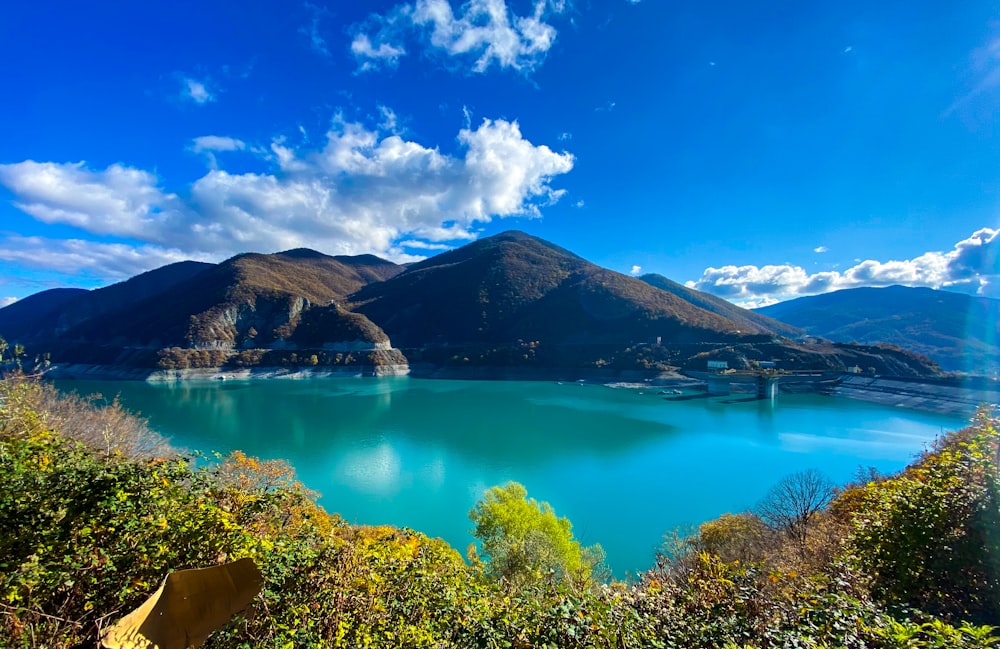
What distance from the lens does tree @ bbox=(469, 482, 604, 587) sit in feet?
34.3

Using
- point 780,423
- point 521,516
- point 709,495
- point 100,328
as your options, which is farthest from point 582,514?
point 100,328

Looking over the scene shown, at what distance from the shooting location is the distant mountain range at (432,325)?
65.6 metres

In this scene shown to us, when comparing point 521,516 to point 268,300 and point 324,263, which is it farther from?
point 324,263

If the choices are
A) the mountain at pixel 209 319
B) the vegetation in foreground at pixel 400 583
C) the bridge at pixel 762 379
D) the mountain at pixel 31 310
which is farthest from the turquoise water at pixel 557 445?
the mountain at pixel 31 310

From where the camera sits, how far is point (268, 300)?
87875 millimetres

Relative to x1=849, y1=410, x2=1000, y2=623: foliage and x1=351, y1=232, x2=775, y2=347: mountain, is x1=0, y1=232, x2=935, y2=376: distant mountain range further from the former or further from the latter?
x1=849, y1=410, x2=1000, y2=623: foliage

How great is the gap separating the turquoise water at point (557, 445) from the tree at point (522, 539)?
1.76m

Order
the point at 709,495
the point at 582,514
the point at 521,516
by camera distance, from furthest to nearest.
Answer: the point at 709,495, the point at 582,514, the point at 521,516

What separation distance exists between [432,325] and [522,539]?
8793cm

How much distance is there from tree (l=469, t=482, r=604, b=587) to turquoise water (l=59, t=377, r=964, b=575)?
1.76 metres

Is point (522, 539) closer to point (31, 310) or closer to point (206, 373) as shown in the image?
point (206, 373)

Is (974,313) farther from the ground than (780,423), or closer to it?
farther from the ground

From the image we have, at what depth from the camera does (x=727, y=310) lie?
131375mm

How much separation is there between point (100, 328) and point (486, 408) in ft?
300
